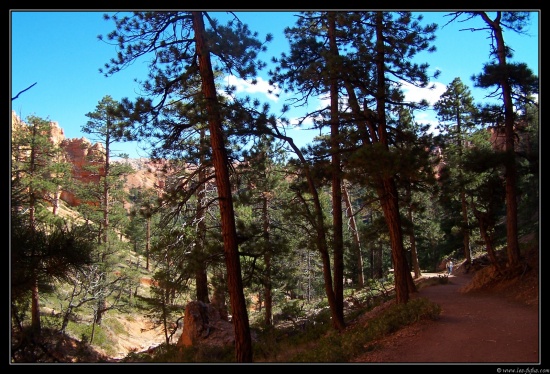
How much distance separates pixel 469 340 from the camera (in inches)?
228

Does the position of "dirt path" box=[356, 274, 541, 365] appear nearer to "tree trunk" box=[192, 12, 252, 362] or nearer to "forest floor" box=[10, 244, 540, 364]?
"forest floor" box=[10, 244, 540, 364]

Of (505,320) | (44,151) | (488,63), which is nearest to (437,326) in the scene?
(505,320)

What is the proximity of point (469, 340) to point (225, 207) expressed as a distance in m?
4.82

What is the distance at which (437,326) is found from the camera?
6.94 m

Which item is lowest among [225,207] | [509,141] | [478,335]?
[478,335]

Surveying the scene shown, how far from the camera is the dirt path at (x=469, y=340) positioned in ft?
16.2

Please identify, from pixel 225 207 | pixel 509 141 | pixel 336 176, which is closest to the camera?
pixel 225 207

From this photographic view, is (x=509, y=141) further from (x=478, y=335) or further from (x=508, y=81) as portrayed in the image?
(x=478, y=335)

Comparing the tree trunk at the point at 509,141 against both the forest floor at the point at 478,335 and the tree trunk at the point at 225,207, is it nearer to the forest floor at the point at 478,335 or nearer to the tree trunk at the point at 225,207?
the forest floor at the point at 478,335

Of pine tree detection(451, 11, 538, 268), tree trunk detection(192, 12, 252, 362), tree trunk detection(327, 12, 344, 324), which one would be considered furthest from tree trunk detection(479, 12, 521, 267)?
tree trunk detection(192, 12, 252, 362)

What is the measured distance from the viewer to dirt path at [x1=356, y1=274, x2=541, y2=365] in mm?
4943

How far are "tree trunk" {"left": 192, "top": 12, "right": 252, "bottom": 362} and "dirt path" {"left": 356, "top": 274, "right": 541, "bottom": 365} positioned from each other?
7.44 feet

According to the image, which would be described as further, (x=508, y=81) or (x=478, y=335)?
(x=508, y=81)

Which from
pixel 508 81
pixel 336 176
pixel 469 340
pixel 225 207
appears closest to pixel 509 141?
pixel 508 81
